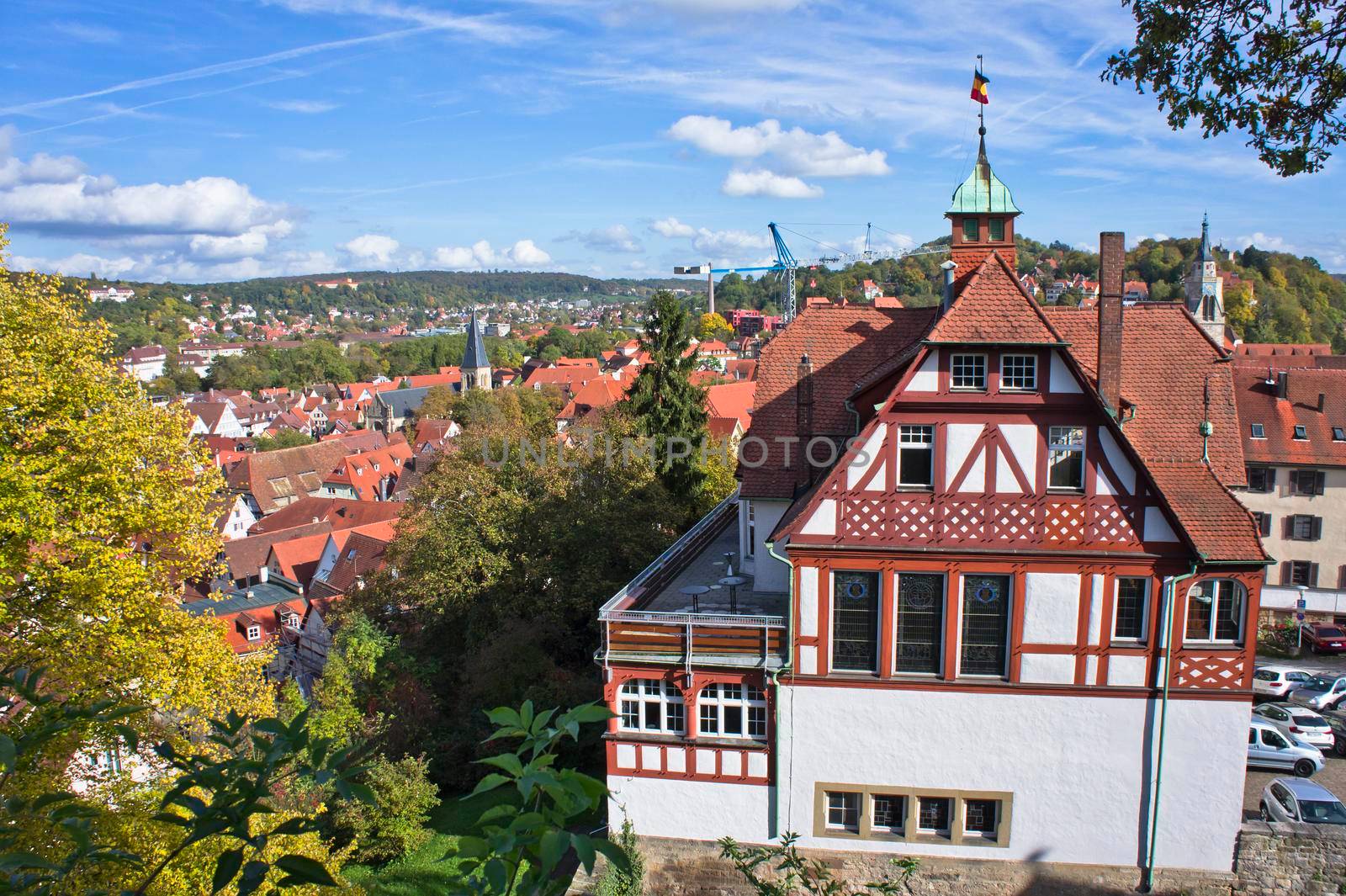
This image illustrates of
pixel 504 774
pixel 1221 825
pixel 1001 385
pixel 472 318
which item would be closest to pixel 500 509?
pixel 1001 385

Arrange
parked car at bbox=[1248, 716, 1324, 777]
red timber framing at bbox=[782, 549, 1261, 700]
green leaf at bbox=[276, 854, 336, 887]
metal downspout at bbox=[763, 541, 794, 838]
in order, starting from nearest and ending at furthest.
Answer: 1. green leaf at bbox=[276, 854, 336, 887]
2. red timber framing at bbox=[782, 549, 1261, 700]
3. metal downspout at bbox=[763, 541, 794, 838]
4. parked car at bbox=[1248, 716, 1324, 777]

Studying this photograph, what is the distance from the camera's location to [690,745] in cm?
1664

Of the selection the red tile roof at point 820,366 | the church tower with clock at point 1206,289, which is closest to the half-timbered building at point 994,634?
the red tile roof at point 820,366

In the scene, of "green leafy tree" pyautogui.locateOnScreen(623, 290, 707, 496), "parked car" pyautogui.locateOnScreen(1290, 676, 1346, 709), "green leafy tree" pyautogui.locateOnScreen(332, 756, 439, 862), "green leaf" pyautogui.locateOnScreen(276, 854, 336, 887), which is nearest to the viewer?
"green leaf" pyautogui.locateOnScreen(276, 854, 336, 887)

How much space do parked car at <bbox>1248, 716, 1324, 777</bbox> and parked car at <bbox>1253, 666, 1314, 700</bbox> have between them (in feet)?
15.6

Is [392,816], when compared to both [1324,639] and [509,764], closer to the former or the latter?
[509,764]

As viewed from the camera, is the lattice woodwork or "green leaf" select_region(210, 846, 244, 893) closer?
"green leaf" select_region(210, 846, 244, 893)

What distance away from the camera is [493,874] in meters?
4.28

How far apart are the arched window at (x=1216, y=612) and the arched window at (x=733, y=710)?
734 centimetres

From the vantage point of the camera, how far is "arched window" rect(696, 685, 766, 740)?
16.5 m

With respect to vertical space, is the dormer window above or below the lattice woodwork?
above

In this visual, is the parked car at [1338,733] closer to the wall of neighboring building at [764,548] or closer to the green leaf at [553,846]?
the wall of neighboring building at [764,548]

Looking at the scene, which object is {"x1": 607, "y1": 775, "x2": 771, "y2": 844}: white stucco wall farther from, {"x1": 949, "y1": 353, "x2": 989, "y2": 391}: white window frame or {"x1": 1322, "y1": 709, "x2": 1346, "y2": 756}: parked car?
{"x1": 1322, "y1": 709, "x2": 1346, "y2": 756}: parked car

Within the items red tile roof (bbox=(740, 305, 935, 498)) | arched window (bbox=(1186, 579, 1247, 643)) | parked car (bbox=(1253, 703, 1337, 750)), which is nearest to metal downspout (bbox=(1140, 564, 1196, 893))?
arched window (bbox=(1186, 579, 1247, 643))
